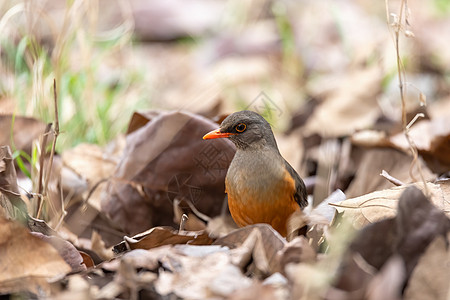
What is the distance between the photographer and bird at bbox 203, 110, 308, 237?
2438 mm

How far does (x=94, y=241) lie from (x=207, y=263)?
0.92 m

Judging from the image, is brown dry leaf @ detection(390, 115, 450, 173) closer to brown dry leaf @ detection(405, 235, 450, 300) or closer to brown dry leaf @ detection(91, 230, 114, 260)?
brown dry leaf @ detection(405, 235, 450, 300)

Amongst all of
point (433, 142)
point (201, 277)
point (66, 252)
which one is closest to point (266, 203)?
point (201, 277)

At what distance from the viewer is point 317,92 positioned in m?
5.04

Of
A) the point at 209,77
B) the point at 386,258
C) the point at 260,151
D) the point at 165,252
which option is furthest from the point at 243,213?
the point at 209,77

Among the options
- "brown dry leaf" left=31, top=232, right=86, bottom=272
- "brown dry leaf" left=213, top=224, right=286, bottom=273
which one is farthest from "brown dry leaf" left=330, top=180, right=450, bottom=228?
"brown dry leaf" left=31, top=232, right=86, bottom=272

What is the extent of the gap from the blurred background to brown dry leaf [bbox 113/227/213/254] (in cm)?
86

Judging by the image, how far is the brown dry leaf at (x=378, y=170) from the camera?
3074 millimetres

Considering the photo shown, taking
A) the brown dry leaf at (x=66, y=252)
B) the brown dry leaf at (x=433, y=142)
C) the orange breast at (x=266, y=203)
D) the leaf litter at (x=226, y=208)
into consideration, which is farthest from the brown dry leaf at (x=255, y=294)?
the brown dry leaf at (x=433, y=142)

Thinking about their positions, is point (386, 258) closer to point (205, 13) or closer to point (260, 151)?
point (260, 151)

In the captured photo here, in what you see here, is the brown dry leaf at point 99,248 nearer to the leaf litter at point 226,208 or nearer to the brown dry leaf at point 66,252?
the leaf litter at point 226,208

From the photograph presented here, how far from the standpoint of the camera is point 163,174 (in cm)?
279

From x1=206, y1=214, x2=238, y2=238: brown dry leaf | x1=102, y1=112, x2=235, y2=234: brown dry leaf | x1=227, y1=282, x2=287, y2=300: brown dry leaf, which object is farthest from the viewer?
x1=102, y1=112, x2=235, y2=234: brown dry leaf

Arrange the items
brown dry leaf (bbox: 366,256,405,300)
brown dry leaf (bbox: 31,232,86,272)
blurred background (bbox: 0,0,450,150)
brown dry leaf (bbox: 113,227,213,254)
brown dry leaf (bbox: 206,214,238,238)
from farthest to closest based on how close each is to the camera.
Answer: blurred background (bbox: 0,0,450,150) < brown dry leaf (bbox: 206,214,238,238) < brown dry leaf (bbox: 113,227,213,254) < brown dry leaf (bbox: 31,232,86,272) < brown dry leaf (bbox: 366,256,405,300)
